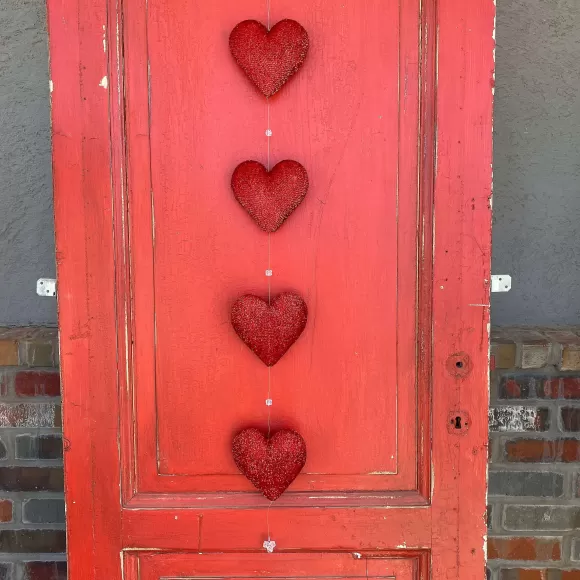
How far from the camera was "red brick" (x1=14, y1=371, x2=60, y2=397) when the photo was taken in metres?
1.49

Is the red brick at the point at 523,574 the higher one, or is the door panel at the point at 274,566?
the door panel at the point at 274,566

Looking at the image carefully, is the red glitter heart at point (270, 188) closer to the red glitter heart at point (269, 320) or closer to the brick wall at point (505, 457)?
the red glitter heart at point (269, 320)

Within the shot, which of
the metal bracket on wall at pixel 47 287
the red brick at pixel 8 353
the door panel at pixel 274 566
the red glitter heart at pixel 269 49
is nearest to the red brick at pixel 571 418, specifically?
the door panel at pixel 274 566

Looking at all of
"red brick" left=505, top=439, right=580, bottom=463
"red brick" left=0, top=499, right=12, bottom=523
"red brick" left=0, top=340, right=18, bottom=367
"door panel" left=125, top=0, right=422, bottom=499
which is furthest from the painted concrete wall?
"red brick" left=0, top=499, right=12, bottom=523

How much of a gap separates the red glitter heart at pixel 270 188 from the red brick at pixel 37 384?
0.71m

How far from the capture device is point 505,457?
1.50 metres

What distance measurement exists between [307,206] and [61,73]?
0.54m

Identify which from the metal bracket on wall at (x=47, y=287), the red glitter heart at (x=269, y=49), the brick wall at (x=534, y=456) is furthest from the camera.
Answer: the brick wall at (x=534, y=456)

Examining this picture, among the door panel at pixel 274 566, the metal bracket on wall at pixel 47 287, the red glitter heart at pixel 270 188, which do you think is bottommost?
the door panel at pixel 274 566

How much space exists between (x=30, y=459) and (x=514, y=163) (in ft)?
4.74

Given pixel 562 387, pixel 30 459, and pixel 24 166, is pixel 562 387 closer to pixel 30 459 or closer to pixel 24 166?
pixel 30 459

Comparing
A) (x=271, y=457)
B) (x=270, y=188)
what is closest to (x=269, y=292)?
(x=270, y=188)

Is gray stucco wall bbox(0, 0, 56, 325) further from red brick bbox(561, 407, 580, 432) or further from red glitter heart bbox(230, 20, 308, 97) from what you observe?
red brick bbox(561, 407, 580, 432)

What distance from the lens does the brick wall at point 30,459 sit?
4.85 ft
